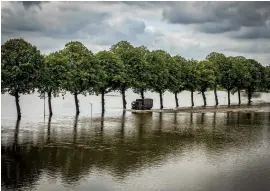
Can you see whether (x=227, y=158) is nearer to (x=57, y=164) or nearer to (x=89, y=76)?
(x=57, y=164)

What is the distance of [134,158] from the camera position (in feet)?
113

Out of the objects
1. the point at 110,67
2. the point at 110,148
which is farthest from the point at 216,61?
the point at 110,148

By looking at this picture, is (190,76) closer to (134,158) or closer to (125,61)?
(125,61)

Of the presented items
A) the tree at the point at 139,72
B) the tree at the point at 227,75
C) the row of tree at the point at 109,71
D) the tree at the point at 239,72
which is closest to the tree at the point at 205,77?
the row of tree at the point at 109,71

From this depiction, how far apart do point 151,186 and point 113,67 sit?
59.1 m

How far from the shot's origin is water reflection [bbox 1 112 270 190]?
29.6 m

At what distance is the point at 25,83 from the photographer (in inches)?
2613

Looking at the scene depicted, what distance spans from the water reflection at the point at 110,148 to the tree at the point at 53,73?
14.0 m

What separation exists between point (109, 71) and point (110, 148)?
150 ft

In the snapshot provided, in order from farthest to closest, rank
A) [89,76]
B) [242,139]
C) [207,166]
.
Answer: [89,76] → [242,139] → [207,166]

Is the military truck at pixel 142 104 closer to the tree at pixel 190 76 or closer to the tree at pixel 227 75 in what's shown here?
the tree at pixel 190 76

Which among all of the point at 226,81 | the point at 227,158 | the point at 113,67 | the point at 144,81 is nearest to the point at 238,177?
the point at 227,158

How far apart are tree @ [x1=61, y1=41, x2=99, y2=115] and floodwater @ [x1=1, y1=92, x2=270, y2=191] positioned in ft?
67.3

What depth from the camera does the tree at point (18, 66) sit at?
6388 centimetres
